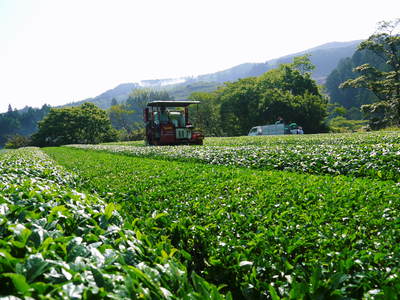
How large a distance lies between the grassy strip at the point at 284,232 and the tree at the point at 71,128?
213 feet

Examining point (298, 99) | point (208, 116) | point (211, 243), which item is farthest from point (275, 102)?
point (211, 243)

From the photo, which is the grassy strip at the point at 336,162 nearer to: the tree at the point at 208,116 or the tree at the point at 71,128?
the tree at the point at 71,128

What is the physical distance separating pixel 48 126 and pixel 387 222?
232ft

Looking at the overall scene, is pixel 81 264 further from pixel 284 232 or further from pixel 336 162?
pixel 336 162

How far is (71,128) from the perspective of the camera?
64875 mm

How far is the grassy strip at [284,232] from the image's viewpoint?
2.45 meters

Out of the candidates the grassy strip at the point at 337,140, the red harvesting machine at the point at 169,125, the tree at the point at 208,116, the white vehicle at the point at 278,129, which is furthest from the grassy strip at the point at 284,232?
the tree at the point at 208,116

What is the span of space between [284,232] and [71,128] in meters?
68.6

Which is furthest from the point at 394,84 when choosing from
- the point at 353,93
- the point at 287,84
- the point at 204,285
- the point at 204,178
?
the point at 353,93

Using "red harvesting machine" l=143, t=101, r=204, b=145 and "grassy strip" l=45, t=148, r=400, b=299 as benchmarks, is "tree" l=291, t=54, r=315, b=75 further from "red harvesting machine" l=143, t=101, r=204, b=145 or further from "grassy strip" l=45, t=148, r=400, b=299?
"grassy strip" l=45, t=148, r=400, b=299

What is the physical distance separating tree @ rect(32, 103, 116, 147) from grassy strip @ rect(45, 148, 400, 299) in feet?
213

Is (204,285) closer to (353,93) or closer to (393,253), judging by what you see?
(393,253)

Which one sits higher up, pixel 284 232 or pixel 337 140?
pixel 284 232

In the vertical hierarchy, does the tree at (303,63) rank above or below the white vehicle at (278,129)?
above
